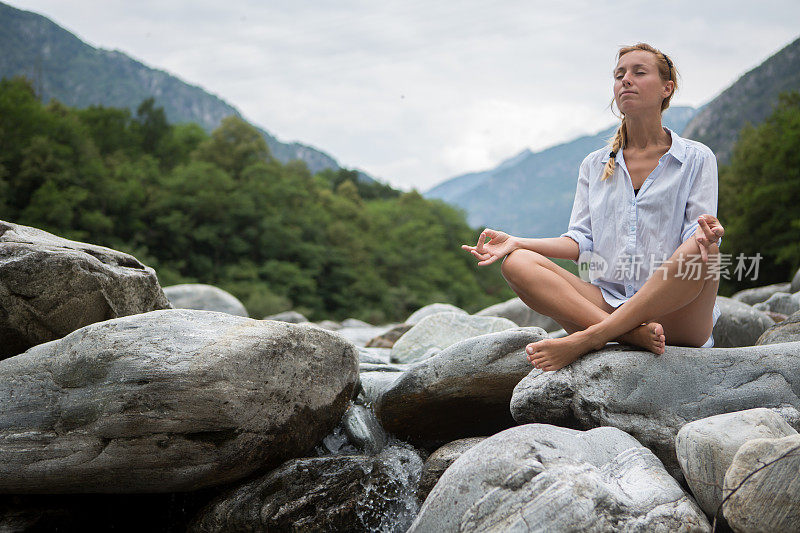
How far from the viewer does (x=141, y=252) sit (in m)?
28.3

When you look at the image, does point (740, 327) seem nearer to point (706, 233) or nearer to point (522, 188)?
point (706, 233)

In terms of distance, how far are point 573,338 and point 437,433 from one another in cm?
152

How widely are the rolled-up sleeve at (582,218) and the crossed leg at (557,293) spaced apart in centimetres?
27

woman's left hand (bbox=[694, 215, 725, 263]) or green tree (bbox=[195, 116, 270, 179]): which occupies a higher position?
green tree (bbox=[195, 116, 270, 179])

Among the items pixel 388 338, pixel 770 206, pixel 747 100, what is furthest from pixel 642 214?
pixel 747 100

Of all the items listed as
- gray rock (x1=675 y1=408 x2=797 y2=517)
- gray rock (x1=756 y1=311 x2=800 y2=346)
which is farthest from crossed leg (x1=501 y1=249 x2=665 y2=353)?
gray rock (x1=756 y1=311 x2=800 y2=346)

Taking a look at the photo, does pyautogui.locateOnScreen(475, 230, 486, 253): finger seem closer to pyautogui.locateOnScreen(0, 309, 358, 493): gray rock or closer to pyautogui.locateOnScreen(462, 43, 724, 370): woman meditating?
pyautogui.locateOnScreen(462, 43, 724, 370): woman meditating

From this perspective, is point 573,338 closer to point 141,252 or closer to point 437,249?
point 141,252

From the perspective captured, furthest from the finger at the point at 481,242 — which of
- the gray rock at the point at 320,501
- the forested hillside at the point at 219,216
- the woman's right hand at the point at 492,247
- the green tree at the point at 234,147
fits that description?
the green tree at the point at 234,147

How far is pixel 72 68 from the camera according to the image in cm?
10644

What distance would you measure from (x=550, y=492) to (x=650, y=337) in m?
1.17

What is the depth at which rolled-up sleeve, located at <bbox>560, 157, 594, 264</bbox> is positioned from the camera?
12.6 ft

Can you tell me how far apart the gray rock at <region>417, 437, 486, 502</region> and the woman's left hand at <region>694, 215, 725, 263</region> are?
1.64m

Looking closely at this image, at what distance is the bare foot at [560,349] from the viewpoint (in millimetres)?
3430
